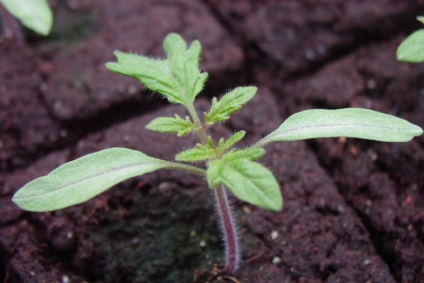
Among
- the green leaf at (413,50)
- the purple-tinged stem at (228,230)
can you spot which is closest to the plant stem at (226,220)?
the purple-tinged stem at (228,230)

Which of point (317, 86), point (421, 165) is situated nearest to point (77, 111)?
point (317, 86)

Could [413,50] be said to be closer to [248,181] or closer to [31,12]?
[248,181]

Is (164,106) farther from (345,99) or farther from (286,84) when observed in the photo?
(345,99)

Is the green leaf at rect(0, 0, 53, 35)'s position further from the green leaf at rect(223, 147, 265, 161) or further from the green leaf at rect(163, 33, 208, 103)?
the green leaf at rect(223, 147, 265, 161)

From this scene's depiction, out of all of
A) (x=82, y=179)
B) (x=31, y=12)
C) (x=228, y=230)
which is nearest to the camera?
(x=82, y=179)

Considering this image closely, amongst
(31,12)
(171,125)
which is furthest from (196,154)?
(31,12)

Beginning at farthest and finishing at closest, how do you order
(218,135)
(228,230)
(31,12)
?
1. (218,135)
2. (31,12)
3. (228,230)
